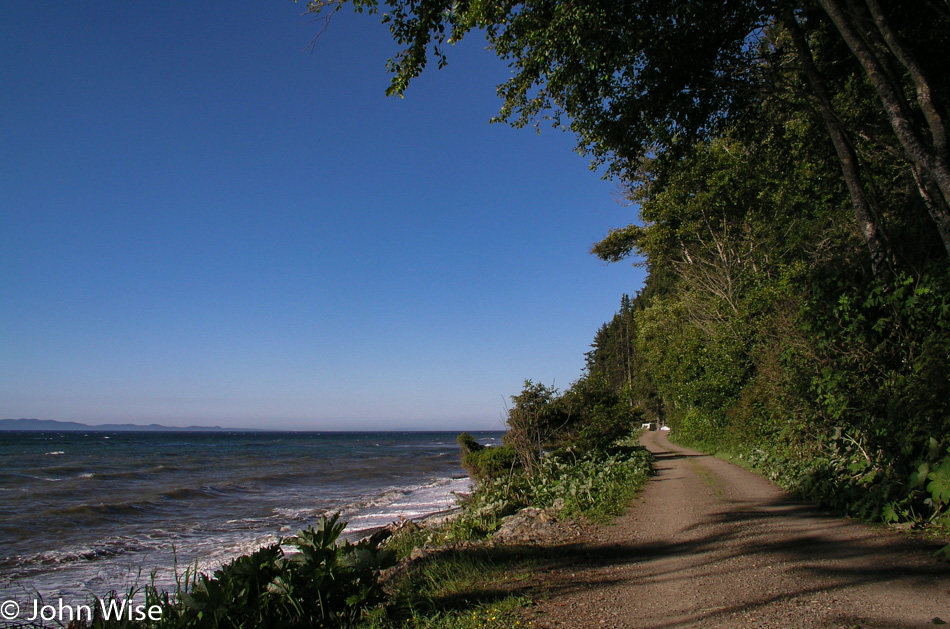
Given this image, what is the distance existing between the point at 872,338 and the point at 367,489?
21.3 meters

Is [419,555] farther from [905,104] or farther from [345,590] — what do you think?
[905,104]

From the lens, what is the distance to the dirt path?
3.74 m

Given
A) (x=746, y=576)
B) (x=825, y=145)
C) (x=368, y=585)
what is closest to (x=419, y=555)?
(x=368, y=585)

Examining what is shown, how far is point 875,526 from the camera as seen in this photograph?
5922 millimetres

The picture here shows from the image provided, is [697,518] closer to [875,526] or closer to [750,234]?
[875,526]

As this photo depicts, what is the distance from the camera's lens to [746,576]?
4617 mm

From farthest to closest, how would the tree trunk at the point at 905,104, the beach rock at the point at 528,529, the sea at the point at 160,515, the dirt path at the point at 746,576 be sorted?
1. the sea at the point at 160,515
2. the beach rock at the point at 528,529
3. the tree trunk at the point at 905,104
4. the dirt path at the point at 746,576

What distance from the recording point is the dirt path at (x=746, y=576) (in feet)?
12.3

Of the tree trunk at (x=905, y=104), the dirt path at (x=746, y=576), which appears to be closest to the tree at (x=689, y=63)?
the tree trunk at (x=905, y=104)

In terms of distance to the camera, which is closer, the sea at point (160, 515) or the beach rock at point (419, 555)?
the beach rock at point (419, 555)

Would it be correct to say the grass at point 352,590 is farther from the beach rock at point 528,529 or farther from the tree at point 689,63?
the tree at point 689,63

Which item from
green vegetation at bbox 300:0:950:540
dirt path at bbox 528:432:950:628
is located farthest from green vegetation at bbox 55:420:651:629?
green vegetation at bbox 300:0:950:540

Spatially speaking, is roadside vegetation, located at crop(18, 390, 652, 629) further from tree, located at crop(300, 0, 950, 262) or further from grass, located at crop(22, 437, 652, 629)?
tree, located at crop(300, 0, 950, 262)

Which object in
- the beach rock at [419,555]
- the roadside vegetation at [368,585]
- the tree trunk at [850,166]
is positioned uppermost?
the tree trunk at [850,166]
